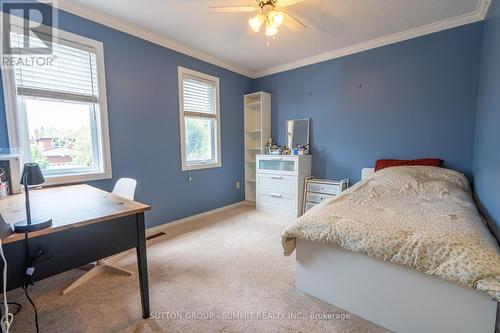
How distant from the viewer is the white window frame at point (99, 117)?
1943mm

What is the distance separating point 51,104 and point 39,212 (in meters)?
1.48

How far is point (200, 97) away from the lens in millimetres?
3553

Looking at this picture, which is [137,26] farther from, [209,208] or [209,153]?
[209,208]

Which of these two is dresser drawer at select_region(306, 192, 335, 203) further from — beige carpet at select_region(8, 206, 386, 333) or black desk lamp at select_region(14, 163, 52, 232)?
black desk lamp at select_region(14, 163, 52, 232)

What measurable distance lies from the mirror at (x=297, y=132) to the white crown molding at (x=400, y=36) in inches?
37.3

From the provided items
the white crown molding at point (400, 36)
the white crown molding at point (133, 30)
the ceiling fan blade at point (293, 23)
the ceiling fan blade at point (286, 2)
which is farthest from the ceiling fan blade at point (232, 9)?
the white crown molding at point (400, 36)

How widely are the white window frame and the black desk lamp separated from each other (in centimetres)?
93

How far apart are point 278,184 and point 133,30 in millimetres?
2885

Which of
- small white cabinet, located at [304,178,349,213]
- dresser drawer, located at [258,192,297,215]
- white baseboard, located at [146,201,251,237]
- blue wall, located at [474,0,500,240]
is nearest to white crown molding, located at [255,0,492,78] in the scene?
blue wall, located at [474,0,500,240]

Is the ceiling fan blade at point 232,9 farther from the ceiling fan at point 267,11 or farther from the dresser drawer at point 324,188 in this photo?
the dresser drawer at point 324,188

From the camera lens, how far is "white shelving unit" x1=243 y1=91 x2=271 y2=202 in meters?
4.13

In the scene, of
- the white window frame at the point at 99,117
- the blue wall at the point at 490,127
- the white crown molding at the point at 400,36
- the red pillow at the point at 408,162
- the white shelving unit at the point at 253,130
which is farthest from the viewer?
the white shelving unit at the point at 253,130

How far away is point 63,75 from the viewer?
7.34 ft

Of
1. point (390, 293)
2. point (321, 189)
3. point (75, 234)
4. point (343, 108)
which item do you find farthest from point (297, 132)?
point (75, 234)
